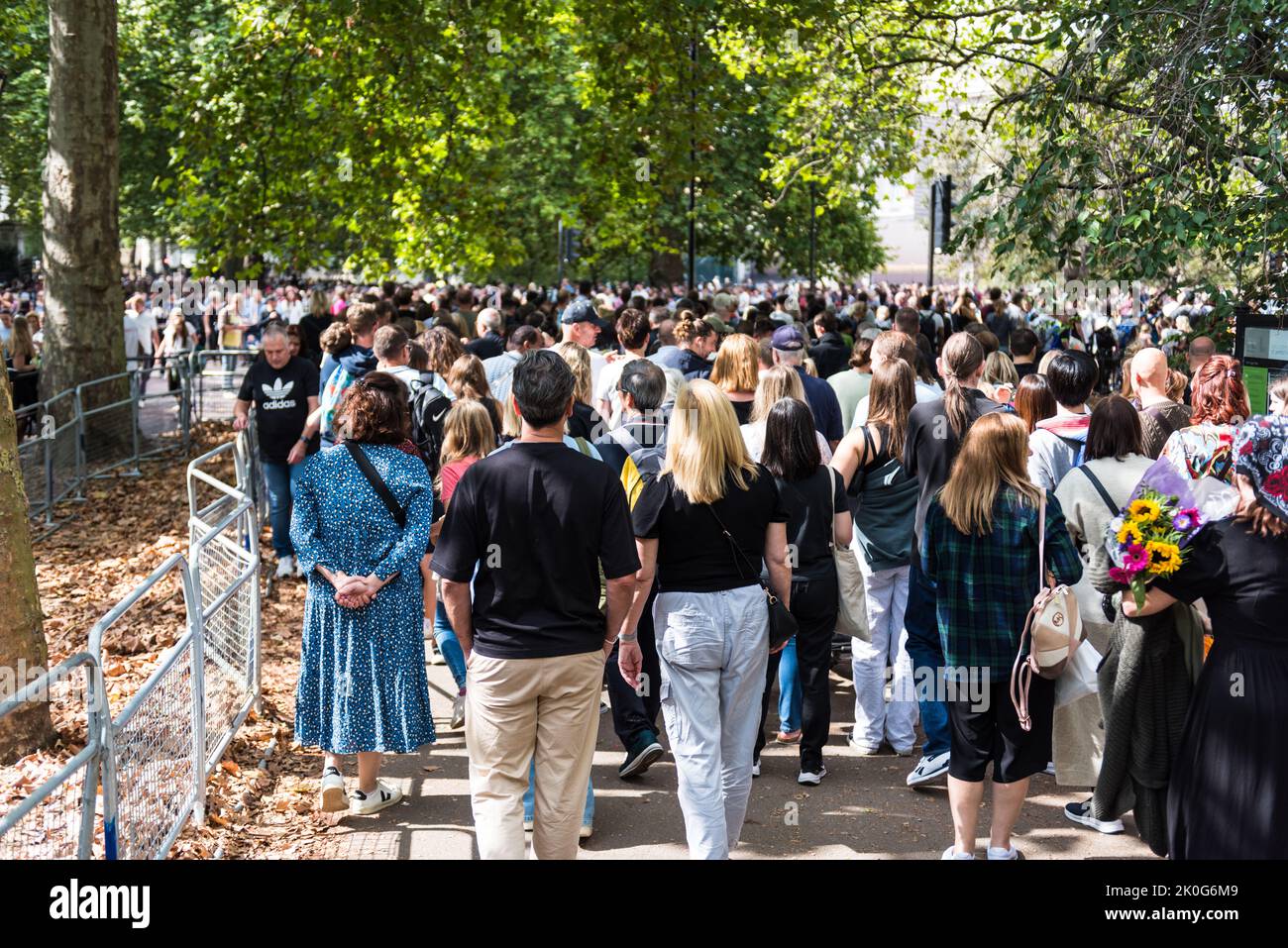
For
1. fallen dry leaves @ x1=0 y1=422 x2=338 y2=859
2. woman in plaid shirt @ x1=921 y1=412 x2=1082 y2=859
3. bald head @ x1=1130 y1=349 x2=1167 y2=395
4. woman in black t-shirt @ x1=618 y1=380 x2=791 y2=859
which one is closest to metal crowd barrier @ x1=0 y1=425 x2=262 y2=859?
fallen dry leaves @ x1=0 y1=422 x2=338 y2=859

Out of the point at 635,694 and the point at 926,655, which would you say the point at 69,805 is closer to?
the point at 635,694

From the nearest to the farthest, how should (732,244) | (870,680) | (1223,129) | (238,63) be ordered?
(870,680) → (1223,129) → (238,63) → (732,244)

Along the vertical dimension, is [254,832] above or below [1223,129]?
below

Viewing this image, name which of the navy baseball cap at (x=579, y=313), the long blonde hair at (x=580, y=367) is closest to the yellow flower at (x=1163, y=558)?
the long blonde hair at (x=580, y=367)

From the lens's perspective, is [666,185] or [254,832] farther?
[666,185]

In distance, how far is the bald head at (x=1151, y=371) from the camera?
22.7 ft

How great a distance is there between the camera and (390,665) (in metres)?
5.97

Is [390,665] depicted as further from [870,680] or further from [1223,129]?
[1223,129]

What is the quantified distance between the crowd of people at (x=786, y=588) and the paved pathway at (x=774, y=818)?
12cm

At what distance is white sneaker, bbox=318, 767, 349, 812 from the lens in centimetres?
617

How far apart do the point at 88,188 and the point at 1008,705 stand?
1218cm

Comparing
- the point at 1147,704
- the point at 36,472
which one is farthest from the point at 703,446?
the point at 36,472
